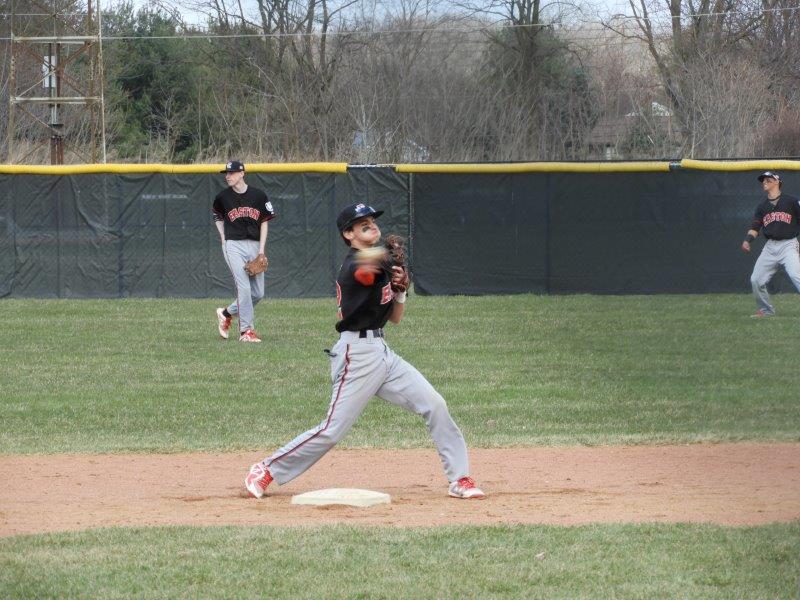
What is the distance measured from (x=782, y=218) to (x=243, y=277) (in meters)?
→ 6.81

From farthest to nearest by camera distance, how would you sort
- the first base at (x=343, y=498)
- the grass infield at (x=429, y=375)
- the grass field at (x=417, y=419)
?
1. the grass infield at (x=429, y=375)
2. the first base at (x=343, y=498)
3. the grass field at (x=417, y=419)

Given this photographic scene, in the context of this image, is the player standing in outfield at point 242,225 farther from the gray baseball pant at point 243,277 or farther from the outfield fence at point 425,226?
the outfield fence at point 425,226

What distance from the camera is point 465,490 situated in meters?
6.13

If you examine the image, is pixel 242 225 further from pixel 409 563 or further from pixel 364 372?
pixel 409 563

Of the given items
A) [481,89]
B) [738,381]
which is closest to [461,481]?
[738,381]

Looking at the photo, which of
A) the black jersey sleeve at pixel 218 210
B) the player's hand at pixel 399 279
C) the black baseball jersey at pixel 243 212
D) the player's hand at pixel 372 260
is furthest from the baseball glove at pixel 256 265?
the player's hand at pixel 372 260

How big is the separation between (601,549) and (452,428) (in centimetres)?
131

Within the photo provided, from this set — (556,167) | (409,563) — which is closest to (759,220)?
(556,167)

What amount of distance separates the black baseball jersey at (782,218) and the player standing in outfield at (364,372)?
9644 millimetres

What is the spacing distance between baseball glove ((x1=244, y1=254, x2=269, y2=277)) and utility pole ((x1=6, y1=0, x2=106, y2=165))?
1482cm

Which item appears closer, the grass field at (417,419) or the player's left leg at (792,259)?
the grass field at (417,419)

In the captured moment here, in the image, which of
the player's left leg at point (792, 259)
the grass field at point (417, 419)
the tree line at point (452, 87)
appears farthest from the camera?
the tree line at point (452, 87)

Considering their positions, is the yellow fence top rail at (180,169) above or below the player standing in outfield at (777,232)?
above

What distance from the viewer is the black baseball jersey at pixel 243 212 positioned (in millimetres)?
12273
